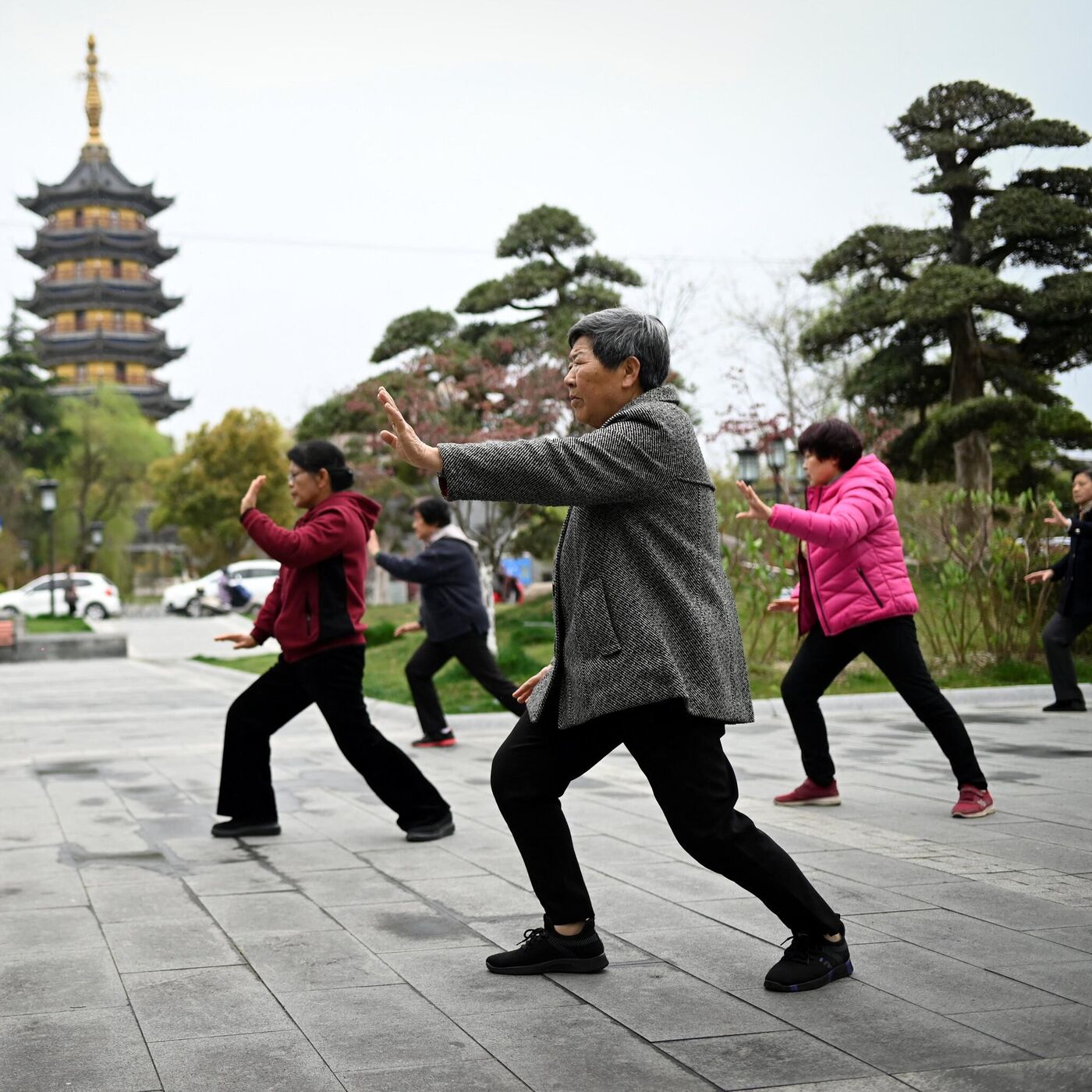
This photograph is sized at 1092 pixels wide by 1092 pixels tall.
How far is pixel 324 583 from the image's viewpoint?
595cm

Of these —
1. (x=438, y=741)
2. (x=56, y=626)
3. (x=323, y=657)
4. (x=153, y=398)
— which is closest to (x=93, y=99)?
(x=153, y=398)

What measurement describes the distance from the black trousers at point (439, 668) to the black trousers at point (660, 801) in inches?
220

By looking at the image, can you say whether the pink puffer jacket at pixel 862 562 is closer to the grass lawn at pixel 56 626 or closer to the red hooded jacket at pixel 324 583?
the red hooded jacket at pixel 324 583

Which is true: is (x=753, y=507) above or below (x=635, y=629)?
above

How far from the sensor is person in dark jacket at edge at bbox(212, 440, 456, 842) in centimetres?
591

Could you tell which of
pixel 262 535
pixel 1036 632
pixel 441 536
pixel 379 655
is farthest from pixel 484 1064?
pixel 379 655

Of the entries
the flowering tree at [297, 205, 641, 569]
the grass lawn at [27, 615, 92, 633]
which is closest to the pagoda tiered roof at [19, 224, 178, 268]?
the grass lawn at [27, 615, 92, 633]

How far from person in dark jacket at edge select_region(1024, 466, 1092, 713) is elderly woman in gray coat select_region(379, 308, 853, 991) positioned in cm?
676

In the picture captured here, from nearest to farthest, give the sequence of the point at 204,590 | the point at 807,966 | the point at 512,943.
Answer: the point at 807,966 < the point at 512,943 < the point at 204,590

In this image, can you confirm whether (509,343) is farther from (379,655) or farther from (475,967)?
(475,967)

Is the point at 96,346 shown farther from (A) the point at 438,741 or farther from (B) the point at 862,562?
(B) the point at 862,562

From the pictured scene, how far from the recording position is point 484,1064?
10.5ft

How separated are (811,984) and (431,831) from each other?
104 inches

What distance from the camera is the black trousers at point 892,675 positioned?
6137 mm
